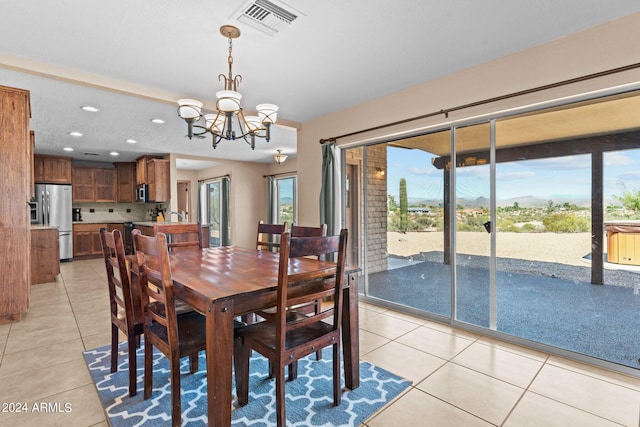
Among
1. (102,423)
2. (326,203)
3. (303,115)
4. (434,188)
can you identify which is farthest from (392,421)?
(303,115)

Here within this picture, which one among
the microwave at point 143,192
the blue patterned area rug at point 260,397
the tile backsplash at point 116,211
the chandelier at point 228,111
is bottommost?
the blue patterned area rug at point 260,397

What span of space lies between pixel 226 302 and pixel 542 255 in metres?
2.97

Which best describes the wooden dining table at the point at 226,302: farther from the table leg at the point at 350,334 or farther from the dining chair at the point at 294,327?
the dining chair at the point at 294,327

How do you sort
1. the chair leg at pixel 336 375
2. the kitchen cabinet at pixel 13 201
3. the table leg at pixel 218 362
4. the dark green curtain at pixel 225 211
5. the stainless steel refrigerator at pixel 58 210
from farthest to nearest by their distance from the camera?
the dark green curtain at pixel 225 211
the stainless steel refrigerator at pixel 58 210
the kitchen cabinet at pixel 13 201
the chair leg at pixel 336 375
the table leg at pixel 218 362

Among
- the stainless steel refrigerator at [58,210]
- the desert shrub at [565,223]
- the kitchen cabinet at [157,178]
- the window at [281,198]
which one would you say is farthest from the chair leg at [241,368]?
the stainless steel refrigerator at [58,210]

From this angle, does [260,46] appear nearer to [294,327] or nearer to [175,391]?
[294,327]

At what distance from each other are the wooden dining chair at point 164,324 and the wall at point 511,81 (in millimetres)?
2514

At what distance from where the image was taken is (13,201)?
308 cm

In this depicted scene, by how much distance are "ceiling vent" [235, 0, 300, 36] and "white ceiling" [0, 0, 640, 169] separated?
0.04 m

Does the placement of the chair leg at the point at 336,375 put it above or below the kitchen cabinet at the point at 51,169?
below

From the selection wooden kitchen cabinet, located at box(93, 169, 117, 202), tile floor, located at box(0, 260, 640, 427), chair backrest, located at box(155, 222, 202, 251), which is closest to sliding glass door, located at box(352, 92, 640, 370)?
tile floor, located at box(0, 260, 640, 427)

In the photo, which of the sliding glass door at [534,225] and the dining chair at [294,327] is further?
the sliding glass door at [534,225]

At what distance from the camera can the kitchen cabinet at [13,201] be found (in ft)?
9.92

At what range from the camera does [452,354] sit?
2.47 metres
